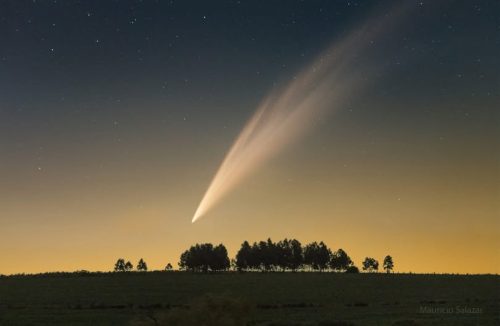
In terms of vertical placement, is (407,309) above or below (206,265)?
below

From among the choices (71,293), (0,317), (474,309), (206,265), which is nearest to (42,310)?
(0,317)

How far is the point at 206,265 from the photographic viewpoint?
191875mm

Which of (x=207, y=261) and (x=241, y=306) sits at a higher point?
(x=207, y=261)

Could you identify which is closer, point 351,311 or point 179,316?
point 179,316

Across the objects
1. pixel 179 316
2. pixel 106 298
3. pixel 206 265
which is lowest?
pixel 179 316

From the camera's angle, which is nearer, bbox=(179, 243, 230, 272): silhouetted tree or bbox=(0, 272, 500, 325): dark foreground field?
bbox=(0, 272, 500, 325): dark foreground field

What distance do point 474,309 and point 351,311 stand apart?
469 inches

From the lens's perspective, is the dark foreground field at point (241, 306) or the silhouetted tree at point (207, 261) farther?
the silhouetted tree at point (207, 261)

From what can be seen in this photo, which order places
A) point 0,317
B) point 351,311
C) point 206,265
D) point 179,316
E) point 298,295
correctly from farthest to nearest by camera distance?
point 206,265 → point 298,295 → point 351,311 → point 0,317 → point 179,316

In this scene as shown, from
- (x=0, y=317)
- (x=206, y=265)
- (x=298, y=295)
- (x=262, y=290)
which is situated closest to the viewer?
(x=0, y=317)

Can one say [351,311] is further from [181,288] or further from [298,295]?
[181,288]

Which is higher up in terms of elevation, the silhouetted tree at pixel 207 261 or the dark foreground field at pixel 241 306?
the silhouetted tree at pixel 207 261

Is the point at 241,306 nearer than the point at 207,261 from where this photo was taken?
Yes

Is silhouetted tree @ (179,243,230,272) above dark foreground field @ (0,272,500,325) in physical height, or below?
above
